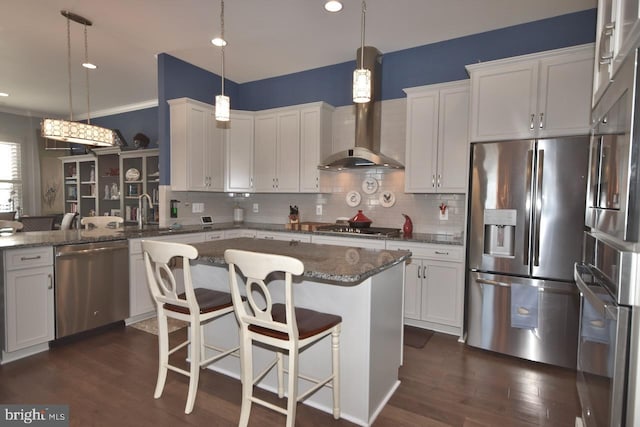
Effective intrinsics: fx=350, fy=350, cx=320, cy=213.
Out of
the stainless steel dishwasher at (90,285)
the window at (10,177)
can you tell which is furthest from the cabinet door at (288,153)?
the window at (10,177)

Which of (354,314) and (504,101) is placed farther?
(504,101)

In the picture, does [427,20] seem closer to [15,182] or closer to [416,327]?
[416,327]

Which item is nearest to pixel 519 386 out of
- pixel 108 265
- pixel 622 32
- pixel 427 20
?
pixel 622 32

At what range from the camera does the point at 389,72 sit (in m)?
4.28

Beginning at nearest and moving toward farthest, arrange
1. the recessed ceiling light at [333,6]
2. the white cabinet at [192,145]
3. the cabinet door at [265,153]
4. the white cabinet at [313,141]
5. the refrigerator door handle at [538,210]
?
1. the refrigerator door handle at [538,210]
2. the recessed ceiling light at [333,6]
3. the white cabinet at [192,145]
4. the white cabinet at [313,141]
5. the cabinet door at [265,153]

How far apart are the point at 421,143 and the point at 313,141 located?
1418 millimetres

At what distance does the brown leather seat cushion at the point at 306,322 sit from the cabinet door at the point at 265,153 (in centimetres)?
301

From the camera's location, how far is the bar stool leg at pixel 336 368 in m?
1.94

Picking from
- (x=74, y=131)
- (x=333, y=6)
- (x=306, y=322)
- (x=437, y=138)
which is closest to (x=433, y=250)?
(x=437, y=138)

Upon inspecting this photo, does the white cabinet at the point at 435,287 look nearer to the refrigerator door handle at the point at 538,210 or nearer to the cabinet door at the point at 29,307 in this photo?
the refrigerator door handle at the point at 538,210

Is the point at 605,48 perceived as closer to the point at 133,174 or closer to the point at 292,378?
the point at 292,378

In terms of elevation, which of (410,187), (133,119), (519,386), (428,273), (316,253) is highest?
(133,119)

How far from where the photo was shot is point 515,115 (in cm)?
301

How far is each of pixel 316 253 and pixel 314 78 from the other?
3.31 meters
